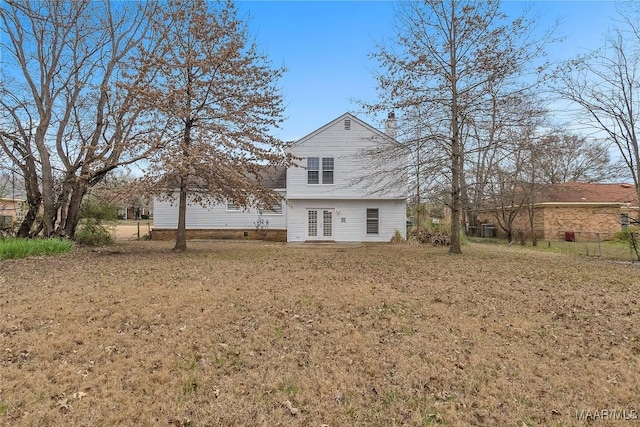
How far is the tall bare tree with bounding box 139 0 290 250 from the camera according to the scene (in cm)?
1233

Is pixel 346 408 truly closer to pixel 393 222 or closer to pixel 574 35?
pixel 574 35

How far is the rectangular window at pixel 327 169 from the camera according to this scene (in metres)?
20.2

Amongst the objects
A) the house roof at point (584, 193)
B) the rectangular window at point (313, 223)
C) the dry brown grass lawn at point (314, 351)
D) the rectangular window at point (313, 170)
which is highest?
the rectangular window at point (313, 170)

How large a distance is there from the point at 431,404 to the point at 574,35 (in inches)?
563

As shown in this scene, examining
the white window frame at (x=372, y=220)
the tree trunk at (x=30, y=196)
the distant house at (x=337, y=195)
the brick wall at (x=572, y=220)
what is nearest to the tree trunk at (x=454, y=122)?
the distant house at (x=337, y=195)

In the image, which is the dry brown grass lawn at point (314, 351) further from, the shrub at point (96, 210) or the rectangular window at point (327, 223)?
the rectangular window at point (327, 223)

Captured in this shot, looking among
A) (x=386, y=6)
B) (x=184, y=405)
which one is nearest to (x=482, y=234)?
(x=386, y=6)

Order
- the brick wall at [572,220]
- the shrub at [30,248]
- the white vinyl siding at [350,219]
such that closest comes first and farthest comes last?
the shrub at [30,248]
the white vinyl siding at [350,219]
the brick wall at [572,220]

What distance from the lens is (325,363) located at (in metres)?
4.02

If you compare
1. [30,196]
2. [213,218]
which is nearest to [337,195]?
[213,218]

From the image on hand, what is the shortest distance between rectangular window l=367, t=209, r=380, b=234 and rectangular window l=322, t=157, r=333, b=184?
9.11 ft

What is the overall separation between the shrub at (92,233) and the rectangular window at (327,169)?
35.5 feet

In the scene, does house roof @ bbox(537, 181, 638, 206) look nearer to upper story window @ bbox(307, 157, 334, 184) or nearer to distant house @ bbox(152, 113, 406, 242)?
distant house @ bbox(152, 113, 406, 242)

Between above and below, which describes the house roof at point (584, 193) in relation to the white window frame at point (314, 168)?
below
